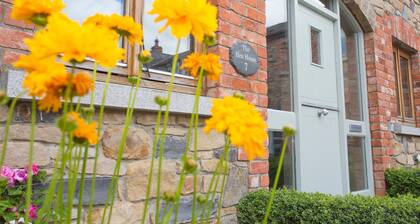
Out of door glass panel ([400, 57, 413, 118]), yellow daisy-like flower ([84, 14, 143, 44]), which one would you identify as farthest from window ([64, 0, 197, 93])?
door glass panel ([400, 57, 413, 118])

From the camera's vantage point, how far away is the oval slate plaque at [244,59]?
2818 mm

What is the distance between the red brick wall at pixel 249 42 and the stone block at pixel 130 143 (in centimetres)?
65

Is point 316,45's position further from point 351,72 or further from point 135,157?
point 135,157

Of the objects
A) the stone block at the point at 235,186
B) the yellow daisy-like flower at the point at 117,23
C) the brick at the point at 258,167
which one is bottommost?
the stone block at the point at 235,186

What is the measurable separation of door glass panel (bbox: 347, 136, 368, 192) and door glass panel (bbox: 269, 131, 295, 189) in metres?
1.18

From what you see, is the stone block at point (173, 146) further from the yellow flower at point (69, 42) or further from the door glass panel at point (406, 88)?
the door glass panel at point (406, 88)

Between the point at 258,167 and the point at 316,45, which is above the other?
the point at 316,45

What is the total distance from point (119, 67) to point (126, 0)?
478 mm

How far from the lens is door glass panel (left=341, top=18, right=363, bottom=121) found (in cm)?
461

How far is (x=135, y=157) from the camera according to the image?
2207mm

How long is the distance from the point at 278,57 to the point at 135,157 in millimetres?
1987

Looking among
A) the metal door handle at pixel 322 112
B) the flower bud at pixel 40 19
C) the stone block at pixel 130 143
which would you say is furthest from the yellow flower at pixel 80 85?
the metal door handle at pixel 322 112

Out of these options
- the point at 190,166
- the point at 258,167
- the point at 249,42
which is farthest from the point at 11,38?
the point at 258,167

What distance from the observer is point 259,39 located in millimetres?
3119
